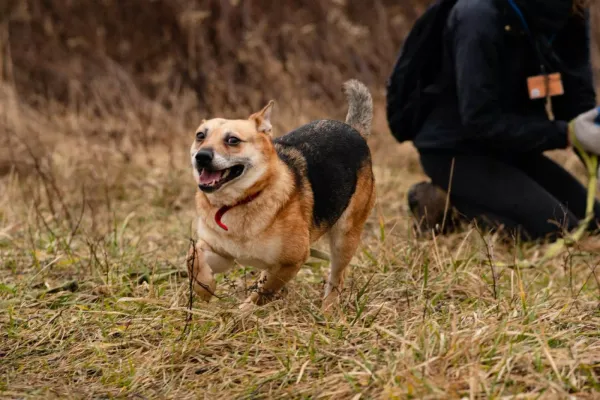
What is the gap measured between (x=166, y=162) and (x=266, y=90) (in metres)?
2.09

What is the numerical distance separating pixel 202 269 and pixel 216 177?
386 mm

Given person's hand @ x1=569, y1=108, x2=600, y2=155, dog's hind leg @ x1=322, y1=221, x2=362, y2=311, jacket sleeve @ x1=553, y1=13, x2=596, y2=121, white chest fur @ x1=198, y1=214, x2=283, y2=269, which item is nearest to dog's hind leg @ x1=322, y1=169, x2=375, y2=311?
dog's hind leg @ x1=322, y1=221, x2=362, y2=311

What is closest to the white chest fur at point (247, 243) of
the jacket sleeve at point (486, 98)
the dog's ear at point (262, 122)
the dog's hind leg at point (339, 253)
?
the dog's ear at point (262, 122)

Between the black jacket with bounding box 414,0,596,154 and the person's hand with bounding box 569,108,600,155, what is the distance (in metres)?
0.12

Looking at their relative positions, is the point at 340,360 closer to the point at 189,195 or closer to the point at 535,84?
the point at 535,84

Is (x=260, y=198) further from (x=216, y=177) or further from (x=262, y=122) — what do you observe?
(x=262, y=122)

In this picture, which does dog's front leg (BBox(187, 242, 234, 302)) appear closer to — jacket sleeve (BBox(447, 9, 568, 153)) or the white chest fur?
the white chest fur

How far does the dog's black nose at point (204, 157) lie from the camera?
2746 millimetres

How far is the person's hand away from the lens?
167 inches

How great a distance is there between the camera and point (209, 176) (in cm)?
281

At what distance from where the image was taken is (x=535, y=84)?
14.4 feet

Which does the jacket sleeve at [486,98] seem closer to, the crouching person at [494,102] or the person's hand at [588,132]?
the crouching person at [494,102]

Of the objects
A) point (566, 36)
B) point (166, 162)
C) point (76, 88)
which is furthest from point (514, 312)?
point (76, 88)

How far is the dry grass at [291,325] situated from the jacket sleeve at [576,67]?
0.99 meters
